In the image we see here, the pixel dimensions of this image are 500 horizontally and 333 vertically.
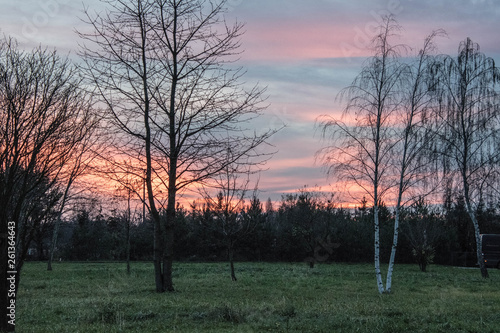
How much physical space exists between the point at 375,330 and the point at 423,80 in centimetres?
1321

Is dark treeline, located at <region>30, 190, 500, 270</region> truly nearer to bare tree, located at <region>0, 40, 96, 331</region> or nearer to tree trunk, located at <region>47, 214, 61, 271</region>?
tree trunk, located at <region>47, 214, 61, 271</region>

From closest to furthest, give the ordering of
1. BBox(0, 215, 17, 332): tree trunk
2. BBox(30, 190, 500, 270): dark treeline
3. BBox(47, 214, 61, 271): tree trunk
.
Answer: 1. BBox(0, 215, 17, 332): tree trunk
2. BBox(47, 214, 61, 271): tree trunk
3. BBox(30, 190, 500, 270): dark treeline

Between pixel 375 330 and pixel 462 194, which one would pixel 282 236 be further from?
pixel 375 330

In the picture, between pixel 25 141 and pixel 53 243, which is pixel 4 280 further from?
pixel 53 243

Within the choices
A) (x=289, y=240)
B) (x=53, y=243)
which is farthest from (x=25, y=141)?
(x=289, y=240)

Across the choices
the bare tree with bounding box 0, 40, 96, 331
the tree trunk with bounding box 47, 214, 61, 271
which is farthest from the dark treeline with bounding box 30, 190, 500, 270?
the bare tree with bounding box 0, 40, 96, 331

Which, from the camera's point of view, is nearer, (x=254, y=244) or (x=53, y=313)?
(x=53, y=313)

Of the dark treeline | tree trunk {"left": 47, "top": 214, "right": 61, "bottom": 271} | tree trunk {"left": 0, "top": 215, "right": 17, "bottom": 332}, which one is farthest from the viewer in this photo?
the dark treeline

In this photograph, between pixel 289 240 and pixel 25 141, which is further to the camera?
pixel 289 240

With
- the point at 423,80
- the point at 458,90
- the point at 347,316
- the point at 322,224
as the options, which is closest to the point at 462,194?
the point at 458,90

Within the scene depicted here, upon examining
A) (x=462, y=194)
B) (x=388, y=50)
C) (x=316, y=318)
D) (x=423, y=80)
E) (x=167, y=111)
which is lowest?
(x=316, y=318)

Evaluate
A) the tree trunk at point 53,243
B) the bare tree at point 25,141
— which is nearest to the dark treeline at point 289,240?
the tree trunk at point 53,243

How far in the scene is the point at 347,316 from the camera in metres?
9.62

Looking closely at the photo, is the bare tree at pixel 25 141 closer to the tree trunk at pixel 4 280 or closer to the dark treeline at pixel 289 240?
the tree trunk at pixel 4 280
